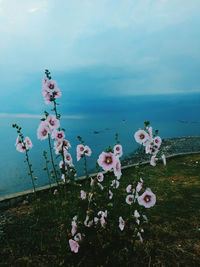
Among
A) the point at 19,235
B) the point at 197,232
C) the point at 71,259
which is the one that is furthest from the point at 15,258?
the point at 197,232

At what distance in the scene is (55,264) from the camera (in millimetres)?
2469

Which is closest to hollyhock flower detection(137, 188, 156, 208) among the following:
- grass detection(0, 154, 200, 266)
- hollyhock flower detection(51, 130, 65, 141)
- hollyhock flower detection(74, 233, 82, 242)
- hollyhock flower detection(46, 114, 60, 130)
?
grass detection(0, 154, 200, 266)

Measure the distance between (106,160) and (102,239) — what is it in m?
1.15

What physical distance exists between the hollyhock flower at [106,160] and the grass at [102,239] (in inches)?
33.0

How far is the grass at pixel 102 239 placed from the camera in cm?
248

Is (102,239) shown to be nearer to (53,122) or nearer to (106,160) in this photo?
(106,160)

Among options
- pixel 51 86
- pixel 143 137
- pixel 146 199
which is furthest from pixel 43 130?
pixel 146 199

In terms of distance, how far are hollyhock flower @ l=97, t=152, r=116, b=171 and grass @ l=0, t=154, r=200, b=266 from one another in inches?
33.0

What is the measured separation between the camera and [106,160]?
232 centimetres

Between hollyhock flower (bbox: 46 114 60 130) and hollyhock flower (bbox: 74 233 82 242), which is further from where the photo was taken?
hollyhock flower (bbox: 46 114 60 130)

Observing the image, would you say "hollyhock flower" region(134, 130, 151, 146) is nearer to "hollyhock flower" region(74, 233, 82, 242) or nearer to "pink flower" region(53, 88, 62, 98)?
"pink flower" region(53, 88, 62, 98)

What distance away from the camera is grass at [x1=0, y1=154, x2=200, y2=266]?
8.13 ft

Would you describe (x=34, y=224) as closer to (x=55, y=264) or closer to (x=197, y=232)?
(x=55, y=264)

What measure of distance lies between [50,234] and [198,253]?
7.71ft
